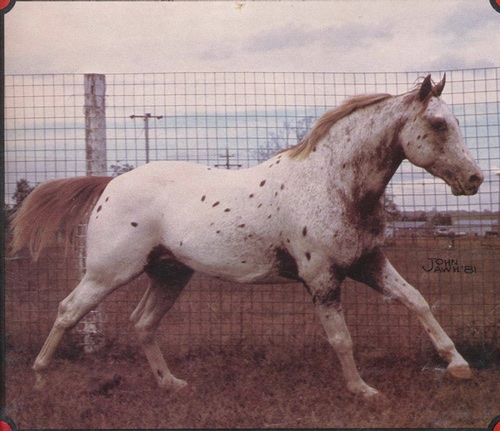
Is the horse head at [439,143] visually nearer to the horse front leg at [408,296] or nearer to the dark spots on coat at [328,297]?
the horse front leg at [408,296]

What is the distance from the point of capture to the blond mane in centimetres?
367

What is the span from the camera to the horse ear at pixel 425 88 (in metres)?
3.42

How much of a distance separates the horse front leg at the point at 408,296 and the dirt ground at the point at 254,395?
0.43 feet

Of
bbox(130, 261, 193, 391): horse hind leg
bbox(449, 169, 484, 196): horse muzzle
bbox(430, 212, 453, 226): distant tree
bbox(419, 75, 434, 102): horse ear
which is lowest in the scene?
bbox(130, 261, 193, 391): horse hind leg

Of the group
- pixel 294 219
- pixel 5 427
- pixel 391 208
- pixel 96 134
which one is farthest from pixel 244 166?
pixel 5 427

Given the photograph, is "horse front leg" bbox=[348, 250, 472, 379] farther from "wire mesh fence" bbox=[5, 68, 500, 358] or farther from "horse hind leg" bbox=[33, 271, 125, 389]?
"horse hind leg" bbox=[33, 271, 125, 389]

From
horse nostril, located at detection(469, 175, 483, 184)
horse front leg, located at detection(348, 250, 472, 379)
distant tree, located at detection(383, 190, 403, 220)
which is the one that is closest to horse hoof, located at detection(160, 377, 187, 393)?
horse front leg, located at detection(348, 250, 472, 379)

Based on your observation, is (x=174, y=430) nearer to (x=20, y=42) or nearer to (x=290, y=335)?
(x=290, y=335)

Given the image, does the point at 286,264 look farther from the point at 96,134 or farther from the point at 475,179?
the point at 96,134

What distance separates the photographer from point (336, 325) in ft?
12.0

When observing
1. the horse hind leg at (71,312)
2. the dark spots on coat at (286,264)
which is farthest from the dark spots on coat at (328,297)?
the horse hind leg at (71,312)

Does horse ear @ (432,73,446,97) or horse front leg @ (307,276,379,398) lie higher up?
horse ear @ (432,73,446,97)

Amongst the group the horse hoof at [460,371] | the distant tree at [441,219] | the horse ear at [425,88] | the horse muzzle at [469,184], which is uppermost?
the horse ear at [425,88]

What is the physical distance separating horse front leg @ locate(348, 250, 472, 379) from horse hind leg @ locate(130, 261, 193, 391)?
1.08m
